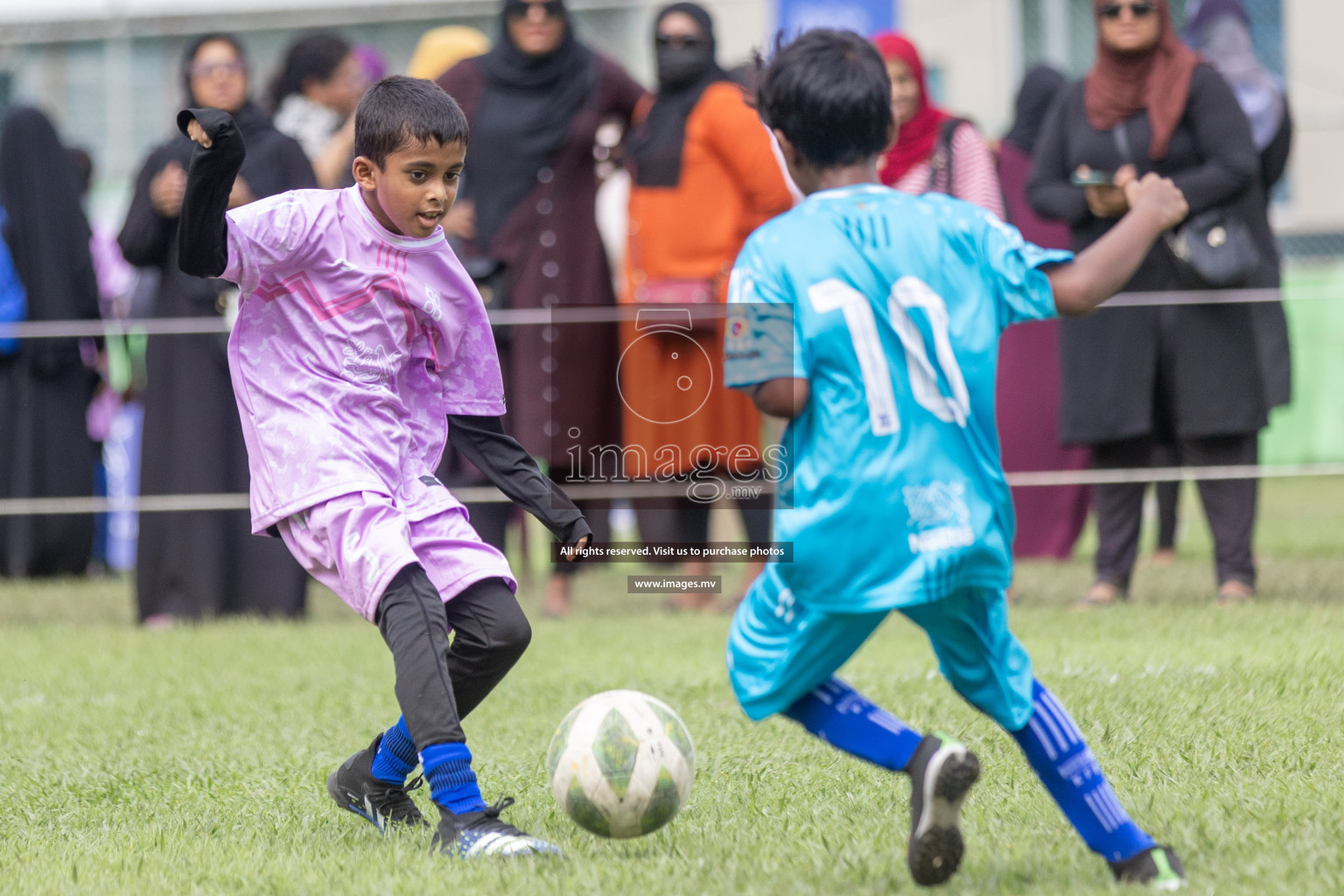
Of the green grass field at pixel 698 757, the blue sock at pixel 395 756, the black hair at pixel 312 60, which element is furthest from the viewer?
the black hair at pixel 312 60

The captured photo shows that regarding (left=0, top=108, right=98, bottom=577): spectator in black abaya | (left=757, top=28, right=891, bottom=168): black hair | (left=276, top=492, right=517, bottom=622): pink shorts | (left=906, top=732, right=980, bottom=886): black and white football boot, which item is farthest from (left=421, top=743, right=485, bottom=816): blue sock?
(left=0, top=108, right=98, bottom=577): spectator in black abaya

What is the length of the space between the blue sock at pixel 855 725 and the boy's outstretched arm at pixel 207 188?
1.46m

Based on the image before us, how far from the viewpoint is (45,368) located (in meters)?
9.58

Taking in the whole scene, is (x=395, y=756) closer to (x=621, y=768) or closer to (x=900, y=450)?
(x=621, y=768)

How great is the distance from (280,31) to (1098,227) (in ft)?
29.9

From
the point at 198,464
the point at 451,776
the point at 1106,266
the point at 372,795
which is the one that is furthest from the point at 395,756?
the point at 198,464

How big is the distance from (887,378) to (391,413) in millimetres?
1247

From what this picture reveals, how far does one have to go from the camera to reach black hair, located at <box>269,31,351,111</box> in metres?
8.71

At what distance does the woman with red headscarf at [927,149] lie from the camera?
25.2 ft

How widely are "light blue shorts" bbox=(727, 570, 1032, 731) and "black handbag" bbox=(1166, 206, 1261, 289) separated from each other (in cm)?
436

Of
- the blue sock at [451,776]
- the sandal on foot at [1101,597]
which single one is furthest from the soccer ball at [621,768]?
the sandal on foot at [1101,597]

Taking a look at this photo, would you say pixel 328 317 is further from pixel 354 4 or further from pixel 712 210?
pixel 354 4

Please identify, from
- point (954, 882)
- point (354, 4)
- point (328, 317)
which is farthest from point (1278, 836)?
point (354, 4)

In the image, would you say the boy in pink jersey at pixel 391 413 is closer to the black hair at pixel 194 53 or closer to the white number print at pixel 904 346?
the white number print at pixel 904 346
